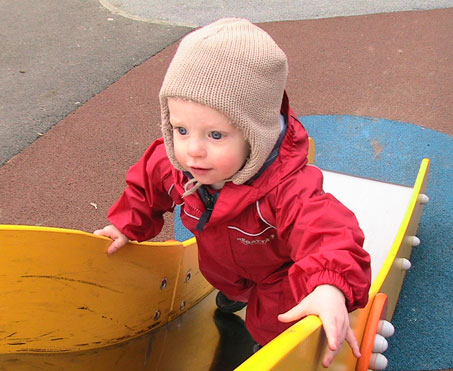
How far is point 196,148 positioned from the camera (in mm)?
971

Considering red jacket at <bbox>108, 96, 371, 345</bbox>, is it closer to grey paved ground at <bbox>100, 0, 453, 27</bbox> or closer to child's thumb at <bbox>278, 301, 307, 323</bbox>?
child's thumb at <bbox>278, 301, 307, 323</bbox>

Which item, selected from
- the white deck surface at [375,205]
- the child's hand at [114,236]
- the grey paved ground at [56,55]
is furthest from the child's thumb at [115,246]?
the grey paved ground at [56,55]

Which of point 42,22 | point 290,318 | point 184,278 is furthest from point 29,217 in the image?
point 42,22

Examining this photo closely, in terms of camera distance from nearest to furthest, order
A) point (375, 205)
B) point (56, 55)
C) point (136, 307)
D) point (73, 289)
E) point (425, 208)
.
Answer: point (73, 289), point (136, 307), point (375, 205), point (425, 208), point (56, 55)

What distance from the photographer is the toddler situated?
3.01 ft

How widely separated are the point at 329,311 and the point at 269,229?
283 mm

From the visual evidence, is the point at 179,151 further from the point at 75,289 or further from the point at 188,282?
the point at 188,282

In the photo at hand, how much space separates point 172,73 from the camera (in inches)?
39.3

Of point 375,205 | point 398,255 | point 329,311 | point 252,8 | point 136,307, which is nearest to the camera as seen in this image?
point 329,311

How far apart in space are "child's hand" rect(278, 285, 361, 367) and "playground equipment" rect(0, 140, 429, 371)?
0.06ft

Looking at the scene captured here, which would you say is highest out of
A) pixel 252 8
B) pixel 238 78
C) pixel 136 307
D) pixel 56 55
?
pixel 238 78

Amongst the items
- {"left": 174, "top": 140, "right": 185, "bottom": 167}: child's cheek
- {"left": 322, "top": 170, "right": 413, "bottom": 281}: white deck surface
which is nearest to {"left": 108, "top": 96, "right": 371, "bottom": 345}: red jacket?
{"left": 174, "top": 140, "right": 185, "bottom": 167}: child's cheek

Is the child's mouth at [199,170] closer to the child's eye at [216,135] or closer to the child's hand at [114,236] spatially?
the child's eye at [216,135]

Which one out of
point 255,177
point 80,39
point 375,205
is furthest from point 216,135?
point 80,39
